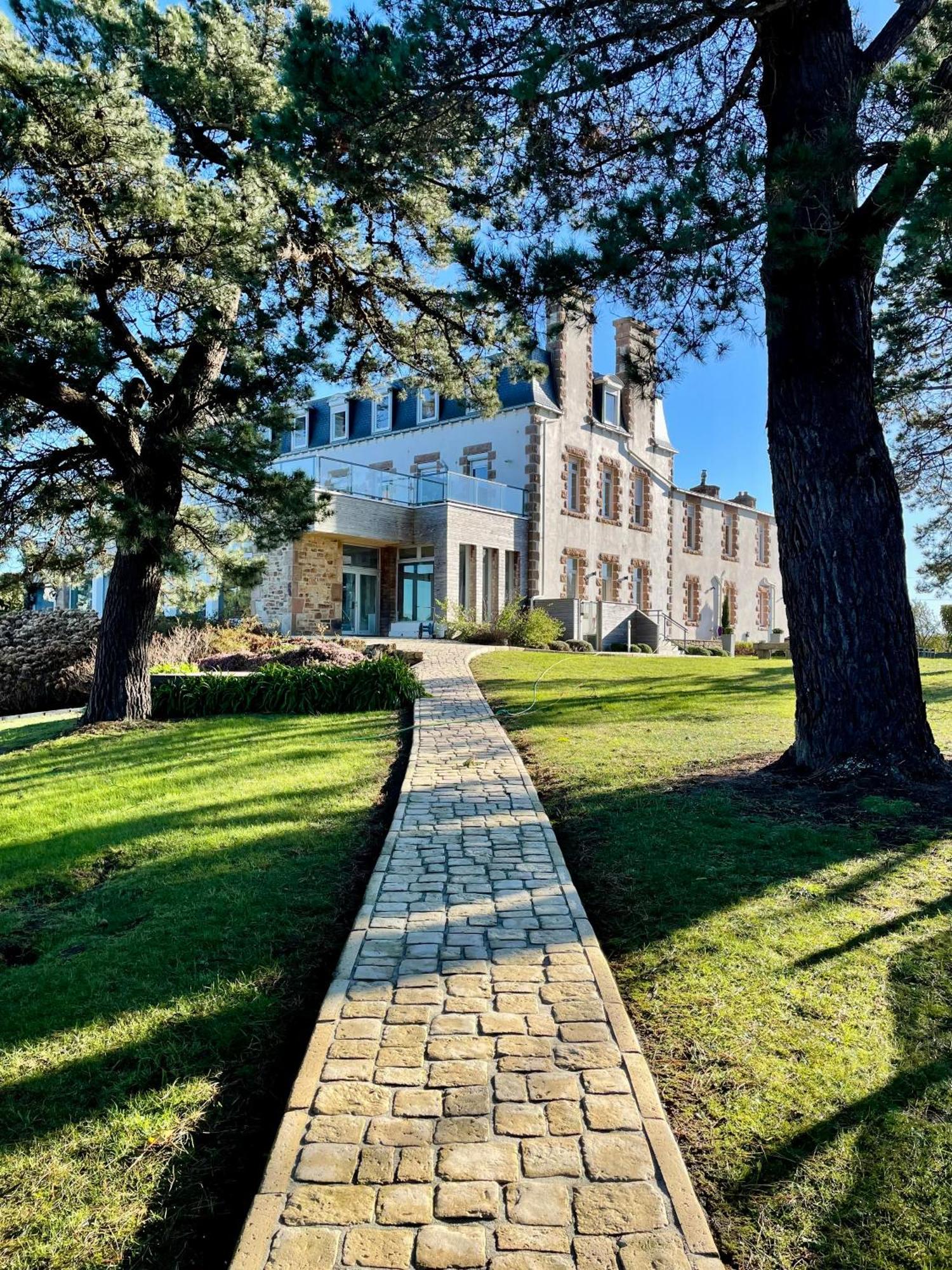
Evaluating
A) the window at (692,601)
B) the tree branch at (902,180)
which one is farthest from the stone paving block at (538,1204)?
the window at (692,601)

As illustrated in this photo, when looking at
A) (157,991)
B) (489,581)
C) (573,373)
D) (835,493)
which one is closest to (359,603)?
(489,581)

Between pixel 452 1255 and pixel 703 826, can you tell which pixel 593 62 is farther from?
pixel 452 1255

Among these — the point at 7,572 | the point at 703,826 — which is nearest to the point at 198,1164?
the point at 703,826

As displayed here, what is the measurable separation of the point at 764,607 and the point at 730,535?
429 cm

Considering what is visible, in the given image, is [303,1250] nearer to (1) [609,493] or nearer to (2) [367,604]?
(2) [367,604]

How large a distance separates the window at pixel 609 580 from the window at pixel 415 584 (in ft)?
24.9

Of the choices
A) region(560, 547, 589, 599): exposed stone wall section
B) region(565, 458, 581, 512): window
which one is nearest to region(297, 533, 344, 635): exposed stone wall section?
region(560, 547, 589, 599): exposed stone wall section

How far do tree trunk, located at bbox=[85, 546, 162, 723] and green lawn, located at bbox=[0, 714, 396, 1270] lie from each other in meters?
3.22

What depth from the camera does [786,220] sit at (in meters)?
4.84

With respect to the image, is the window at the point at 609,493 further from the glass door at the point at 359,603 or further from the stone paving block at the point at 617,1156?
the stone paving block at the point at 617,1156

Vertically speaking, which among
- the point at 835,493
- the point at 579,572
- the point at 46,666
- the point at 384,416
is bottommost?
Answer: the point at 46,666

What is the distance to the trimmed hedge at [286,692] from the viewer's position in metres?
10.7

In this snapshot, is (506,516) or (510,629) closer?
(510,629)

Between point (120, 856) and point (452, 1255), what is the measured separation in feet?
11.7
